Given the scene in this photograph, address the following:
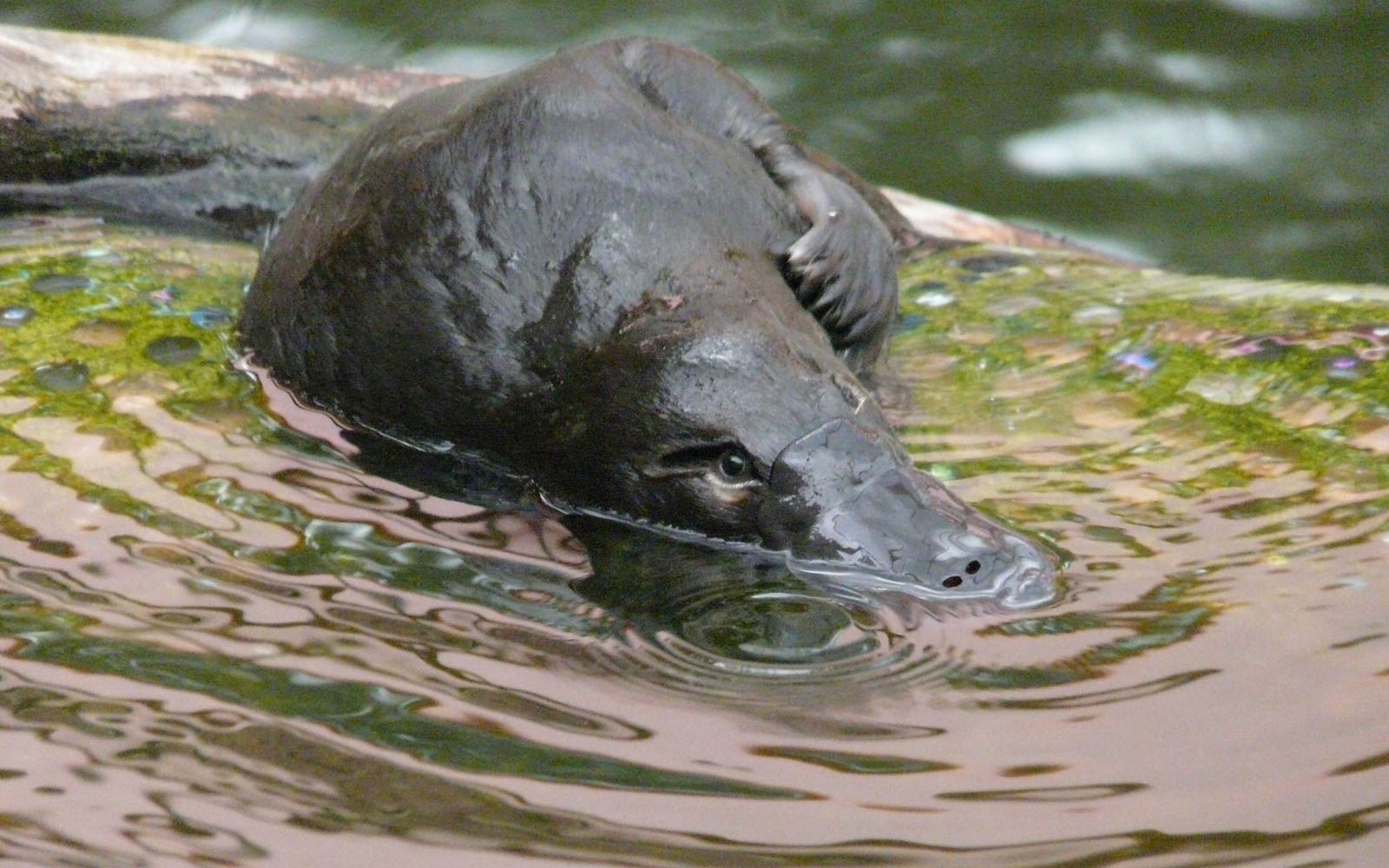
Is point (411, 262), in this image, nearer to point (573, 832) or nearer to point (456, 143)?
point (456, 143)

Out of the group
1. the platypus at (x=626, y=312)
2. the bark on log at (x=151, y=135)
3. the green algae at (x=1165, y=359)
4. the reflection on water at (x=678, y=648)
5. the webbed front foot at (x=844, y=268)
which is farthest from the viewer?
the bark on log at (x=151, y=135)

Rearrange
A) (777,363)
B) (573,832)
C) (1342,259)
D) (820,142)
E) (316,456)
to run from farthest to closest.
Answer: (820,142)
(1342,259)
(316,456)
(777,363)
(573,832)

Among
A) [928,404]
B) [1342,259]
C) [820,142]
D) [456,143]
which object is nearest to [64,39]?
[456,143]

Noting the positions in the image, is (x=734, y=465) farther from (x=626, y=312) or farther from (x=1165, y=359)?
(x=1165, y=359)

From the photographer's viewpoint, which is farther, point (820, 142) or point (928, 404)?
point (820, 142)

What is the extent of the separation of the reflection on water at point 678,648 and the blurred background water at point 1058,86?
476 cm

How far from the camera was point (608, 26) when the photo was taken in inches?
409

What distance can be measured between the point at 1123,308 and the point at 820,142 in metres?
4.75

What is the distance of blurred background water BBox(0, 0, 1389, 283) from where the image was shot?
9.59 meters

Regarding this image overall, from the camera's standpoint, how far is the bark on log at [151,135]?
Answer: 6348 millimetres

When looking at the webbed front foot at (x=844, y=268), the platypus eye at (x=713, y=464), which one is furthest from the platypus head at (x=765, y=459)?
the webbed front foot at (x=844, y=268)

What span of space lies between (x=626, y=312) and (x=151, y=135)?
2.96 meters

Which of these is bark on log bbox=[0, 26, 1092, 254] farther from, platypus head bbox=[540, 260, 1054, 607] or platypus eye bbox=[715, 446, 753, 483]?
platypus eye bbox=[715, 446, 753, 483]

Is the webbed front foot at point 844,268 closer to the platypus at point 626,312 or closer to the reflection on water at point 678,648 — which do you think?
the platypus at point 626,312
